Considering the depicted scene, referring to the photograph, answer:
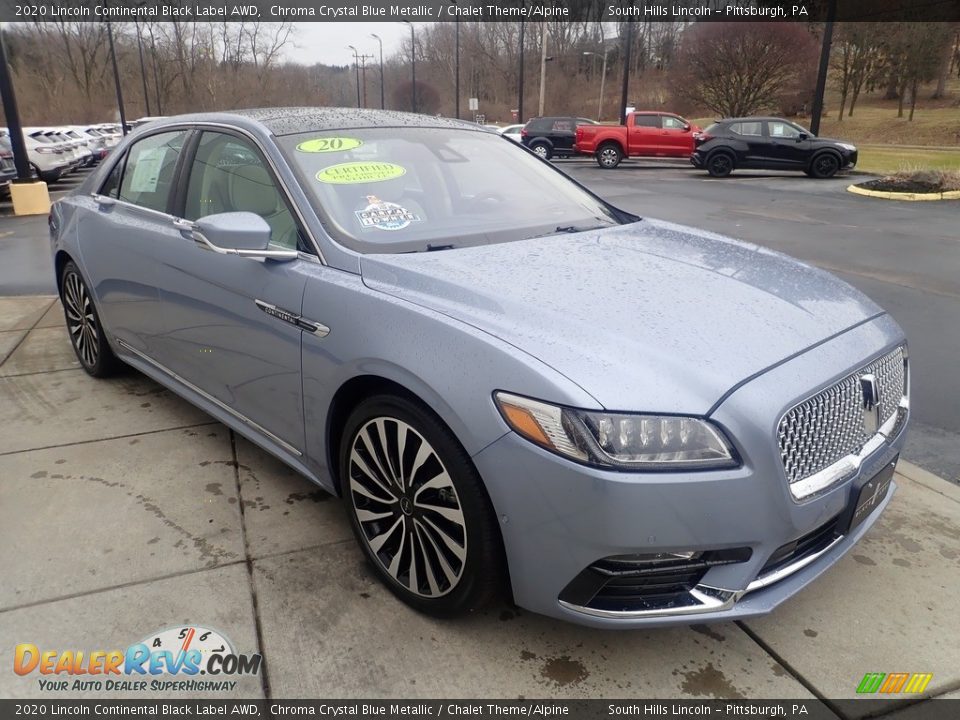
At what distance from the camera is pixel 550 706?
6.84ft

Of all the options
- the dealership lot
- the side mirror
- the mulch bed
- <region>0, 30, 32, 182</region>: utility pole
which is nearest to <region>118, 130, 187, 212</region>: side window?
the side mirror

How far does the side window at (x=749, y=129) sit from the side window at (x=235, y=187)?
18.5m

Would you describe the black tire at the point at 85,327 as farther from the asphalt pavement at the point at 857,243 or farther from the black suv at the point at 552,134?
the black suv at the point at 552,134

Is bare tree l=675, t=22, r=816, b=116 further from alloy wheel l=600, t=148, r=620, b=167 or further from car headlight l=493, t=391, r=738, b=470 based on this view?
car headlight l=493, t=391, r=738, b=470

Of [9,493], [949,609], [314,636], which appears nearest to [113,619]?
[314,636]

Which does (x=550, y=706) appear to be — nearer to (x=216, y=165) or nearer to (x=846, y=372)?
(x=846, y=372)

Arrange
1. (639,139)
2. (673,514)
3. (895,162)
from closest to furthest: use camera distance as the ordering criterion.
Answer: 1. (673,514)
2. (895,162)
3. (639,139)

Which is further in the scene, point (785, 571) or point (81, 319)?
point (81, 319)

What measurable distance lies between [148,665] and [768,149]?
19.9 meters

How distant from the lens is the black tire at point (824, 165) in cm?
1842

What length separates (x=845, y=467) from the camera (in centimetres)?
213

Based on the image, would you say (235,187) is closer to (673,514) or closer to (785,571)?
(673,514)

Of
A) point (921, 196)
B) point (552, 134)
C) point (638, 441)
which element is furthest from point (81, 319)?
point (552, 134)

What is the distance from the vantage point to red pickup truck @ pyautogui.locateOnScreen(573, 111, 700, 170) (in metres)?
22.9
